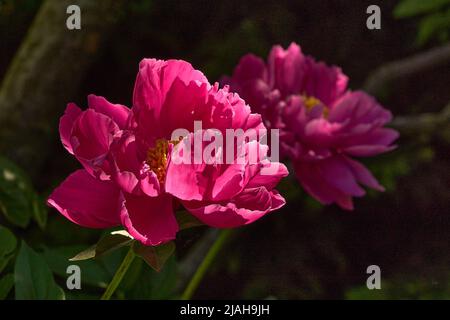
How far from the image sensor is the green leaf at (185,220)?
2.02ft

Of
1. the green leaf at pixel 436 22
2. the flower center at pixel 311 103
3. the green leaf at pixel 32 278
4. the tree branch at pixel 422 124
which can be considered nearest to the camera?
the green leaf at pixel 32 278

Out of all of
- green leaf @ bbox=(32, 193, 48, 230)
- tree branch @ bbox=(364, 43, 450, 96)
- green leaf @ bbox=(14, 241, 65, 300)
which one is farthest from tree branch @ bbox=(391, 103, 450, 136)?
green leaf @ bbox=(14, 241, 65, 300)

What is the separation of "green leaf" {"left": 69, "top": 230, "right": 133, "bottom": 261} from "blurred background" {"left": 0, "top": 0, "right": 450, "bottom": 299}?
1.89 feet

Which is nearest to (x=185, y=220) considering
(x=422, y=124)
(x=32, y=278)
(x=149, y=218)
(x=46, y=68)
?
(x=149, y=218)

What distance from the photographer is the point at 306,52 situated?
1509 mm

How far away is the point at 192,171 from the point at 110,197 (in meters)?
0.08

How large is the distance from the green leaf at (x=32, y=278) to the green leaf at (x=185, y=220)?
212mm

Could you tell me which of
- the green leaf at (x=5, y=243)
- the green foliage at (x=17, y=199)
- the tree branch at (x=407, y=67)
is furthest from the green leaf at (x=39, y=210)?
the tree branch at (x=407, y=67)

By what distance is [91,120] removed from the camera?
0.62 m

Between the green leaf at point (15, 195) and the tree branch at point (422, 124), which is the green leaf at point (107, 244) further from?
the tree branch at point (422, 124)

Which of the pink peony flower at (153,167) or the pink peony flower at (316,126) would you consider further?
the pink peony flower at (316,126)

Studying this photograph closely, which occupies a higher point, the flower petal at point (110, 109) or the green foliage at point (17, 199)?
the flower petal at point (110, 109)

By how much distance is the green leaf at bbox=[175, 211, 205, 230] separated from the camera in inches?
24.3
